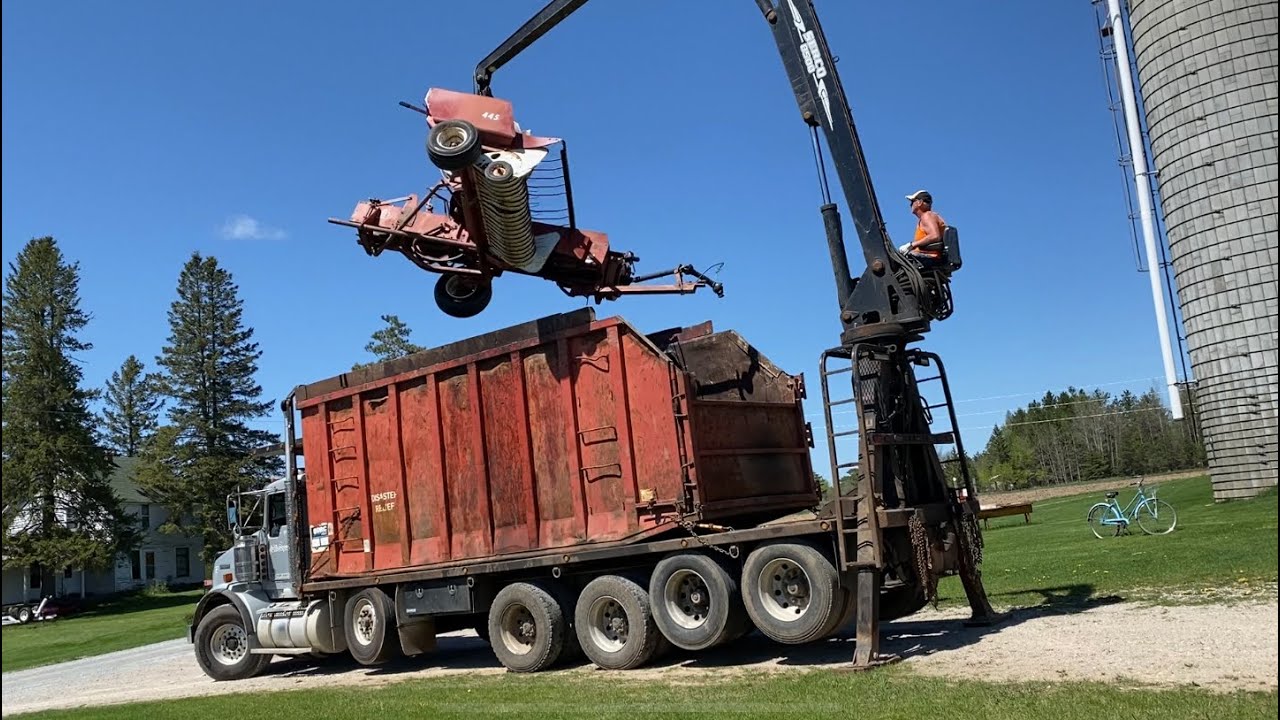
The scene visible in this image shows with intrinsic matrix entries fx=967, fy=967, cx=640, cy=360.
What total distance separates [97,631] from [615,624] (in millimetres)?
27507

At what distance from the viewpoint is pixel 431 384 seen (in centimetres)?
1270

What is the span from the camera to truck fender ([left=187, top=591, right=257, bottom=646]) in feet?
46.9

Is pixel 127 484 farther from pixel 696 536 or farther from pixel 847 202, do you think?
pixel 847 202

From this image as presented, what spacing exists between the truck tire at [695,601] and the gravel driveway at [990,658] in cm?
40

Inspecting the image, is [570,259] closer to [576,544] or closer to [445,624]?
[576,544]

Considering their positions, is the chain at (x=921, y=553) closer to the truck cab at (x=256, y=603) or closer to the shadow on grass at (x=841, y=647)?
the shadow on grass at (x=841, y=647)

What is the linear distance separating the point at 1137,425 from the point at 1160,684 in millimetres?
50089

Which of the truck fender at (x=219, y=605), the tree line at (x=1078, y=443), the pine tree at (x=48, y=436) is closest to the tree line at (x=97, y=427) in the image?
the pine tree at (x=48, y=436)

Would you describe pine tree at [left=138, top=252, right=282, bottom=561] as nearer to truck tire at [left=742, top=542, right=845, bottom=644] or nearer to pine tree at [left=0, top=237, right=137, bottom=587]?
pine tree at [left=0, top=237, right=137, bottom=587]

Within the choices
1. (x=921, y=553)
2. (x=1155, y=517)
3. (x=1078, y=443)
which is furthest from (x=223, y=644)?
(x=1078, y=443)

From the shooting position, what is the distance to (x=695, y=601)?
10094mm

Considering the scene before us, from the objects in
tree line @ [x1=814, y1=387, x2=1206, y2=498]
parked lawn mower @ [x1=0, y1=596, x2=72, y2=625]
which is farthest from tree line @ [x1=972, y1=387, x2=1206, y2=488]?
parked lawn mower @ [x1=0, y1=596, x2=72, y2=625]

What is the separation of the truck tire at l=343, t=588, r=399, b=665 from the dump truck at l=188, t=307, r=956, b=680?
3cm

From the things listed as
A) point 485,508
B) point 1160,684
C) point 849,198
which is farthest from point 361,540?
point 1160,684
